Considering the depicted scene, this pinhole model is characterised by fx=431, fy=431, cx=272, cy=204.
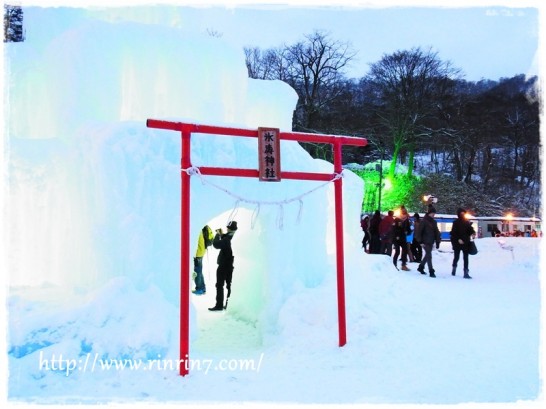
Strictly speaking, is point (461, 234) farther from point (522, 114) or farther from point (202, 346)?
point (522, 114)

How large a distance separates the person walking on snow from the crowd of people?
4.31 m

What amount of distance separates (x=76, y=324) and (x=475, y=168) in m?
28.8

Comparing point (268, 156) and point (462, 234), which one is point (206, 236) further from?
point (462, 234)

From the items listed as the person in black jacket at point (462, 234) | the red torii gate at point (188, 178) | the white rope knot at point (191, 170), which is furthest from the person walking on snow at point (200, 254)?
the person in black jacket at point (462, 234)

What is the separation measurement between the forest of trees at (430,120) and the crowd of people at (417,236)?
1347 cm

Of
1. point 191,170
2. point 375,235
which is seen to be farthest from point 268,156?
point 375,235

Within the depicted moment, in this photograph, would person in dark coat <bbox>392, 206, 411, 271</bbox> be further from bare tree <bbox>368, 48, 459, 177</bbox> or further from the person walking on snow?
bare tree <bbox>368, 48, 459, 177</bbox>

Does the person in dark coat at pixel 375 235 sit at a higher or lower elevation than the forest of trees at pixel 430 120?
lower

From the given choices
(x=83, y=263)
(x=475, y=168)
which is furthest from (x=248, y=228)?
(x=475, y=168)

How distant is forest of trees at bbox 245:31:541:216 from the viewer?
2516 centimetres

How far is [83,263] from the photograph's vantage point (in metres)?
5.01

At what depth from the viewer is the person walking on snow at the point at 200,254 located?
810 centimetres

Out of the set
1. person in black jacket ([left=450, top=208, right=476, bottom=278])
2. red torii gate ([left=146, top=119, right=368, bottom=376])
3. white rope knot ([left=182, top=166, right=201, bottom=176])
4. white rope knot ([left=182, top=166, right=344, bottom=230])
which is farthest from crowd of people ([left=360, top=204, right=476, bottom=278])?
white rope knot ([left=182, top=166, right=201, bottom=176])

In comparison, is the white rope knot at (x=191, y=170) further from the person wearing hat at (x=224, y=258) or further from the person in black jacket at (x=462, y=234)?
the person in black jacket at (x=462, y=234)
